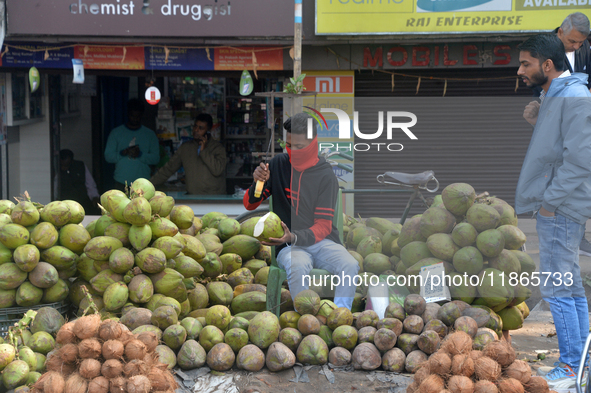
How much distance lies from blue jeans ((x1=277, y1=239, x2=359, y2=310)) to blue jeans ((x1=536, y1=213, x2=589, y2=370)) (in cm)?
121

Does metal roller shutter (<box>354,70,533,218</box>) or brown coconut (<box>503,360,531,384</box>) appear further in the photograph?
metal roller shutter (<box>354,70,533,218</box>)

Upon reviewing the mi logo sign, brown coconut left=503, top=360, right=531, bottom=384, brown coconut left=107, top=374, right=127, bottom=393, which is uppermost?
the mi logo sign

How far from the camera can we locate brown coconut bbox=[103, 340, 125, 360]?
2.39 m

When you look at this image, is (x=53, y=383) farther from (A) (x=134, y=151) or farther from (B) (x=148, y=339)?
(A) (x=134, y=151)

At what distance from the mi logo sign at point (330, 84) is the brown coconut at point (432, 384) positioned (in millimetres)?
5701

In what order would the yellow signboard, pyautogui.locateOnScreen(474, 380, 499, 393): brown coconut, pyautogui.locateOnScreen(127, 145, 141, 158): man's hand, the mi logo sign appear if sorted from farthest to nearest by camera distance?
1. pyautogui.locateOnScreen(127, 145, 141, 158): man's hand
2. the mi logo sign
3. the yellow signboard
4. pyautogui.locateOnScreen(474, 380, 499, 393): brown coconut

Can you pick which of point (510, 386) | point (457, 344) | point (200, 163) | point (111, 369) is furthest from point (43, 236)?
point (200, 163)

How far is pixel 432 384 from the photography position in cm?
225

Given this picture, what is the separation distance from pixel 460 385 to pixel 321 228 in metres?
1.57

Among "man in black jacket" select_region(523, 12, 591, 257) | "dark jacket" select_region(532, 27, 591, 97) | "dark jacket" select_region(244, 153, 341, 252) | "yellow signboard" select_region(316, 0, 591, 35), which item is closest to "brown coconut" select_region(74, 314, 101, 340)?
"dark jacket" select_region(244, 153, 341, 252)

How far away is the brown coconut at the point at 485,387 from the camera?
218 centimetres

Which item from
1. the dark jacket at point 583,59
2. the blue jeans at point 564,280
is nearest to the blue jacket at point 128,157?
the dark jacket at point 583,59

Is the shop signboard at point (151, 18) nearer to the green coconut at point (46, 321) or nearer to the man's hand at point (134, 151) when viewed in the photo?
the man's hand at point (134, 151)

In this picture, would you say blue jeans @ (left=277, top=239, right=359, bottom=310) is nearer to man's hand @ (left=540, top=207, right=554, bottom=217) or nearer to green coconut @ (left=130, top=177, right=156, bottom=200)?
green coconut @ (left=130, top=177, right=156, bottom=200)
